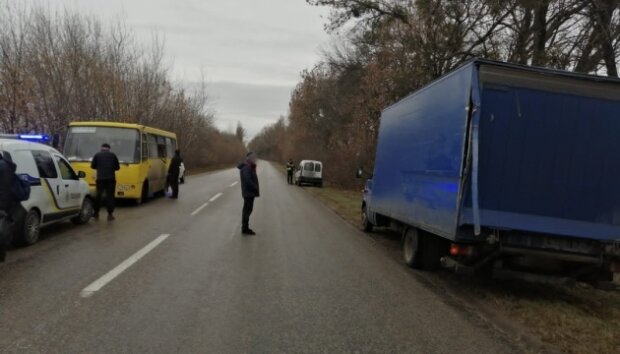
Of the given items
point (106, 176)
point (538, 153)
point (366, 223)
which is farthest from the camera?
point (366, 223)

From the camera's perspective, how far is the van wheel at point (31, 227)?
8.82 meters

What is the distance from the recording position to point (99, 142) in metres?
16.2

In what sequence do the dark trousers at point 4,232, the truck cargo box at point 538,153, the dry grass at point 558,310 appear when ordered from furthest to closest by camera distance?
the dark trousers at point 4,232 → the truck cargo box at point 538,153 → the dry grass at point 558,310

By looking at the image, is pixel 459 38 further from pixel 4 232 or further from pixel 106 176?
pixel 4 232

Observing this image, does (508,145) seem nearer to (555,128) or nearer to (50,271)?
(555,128)

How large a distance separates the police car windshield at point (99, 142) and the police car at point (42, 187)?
453 cm

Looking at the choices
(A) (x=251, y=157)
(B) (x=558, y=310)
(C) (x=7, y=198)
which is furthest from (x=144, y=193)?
(B) (x=558, y=310)

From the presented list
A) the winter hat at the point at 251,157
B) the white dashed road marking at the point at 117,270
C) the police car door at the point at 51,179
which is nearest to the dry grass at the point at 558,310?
the white dashed road marking at the point at 117,270

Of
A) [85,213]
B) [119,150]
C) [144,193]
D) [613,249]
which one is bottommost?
[85,213]

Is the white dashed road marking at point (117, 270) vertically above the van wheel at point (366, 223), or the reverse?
the van wheel at point (366, 223)

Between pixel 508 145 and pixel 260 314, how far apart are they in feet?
12.2

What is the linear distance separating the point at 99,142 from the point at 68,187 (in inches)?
223

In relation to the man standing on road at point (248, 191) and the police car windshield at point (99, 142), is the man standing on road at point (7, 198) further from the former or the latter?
the police car windshield at point (99, 142)

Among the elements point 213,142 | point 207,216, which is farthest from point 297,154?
point 207,216
